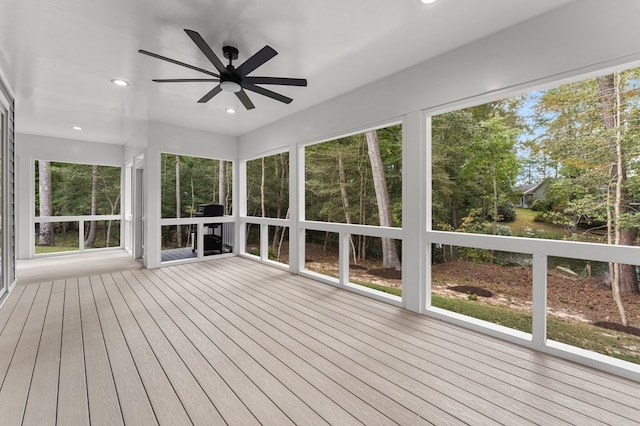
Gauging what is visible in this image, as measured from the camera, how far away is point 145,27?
7.61ft

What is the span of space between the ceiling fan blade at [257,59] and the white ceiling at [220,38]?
32cm

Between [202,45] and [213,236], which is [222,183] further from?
[202,45]

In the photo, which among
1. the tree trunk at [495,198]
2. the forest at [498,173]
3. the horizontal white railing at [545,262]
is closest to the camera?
the horizontal white railing at [545,262]

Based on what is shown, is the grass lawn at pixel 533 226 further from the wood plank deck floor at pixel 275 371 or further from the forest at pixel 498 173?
the wood plank deck floor at pixel 275 371

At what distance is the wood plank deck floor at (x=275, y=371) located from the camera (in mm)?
1527

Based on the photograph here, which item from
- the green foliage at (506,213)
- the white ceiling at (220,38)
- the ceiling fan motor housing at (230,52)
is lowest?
the green foliage at (506,213)

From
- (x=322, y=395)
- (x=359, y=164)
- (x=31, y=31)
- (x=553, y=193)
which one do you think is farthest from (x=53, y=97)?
(x=553, y=193)

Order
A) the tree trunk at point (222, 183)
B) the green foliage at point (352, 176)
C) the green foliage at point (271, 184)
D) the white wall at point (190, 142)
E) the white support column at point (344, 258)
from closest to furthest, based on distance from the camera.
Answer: the white support column at point (344, 258), the white wall at point (190, 142), the green foliage at point (352, 176), the green foliage at point (271, 184), the tree trunk at point (222, 183)

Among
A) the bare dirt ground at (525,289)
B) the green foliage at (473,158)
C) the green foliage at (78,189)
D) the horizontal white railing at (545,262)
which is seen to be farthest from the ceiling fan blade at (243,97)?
the green foliage at (78,189)

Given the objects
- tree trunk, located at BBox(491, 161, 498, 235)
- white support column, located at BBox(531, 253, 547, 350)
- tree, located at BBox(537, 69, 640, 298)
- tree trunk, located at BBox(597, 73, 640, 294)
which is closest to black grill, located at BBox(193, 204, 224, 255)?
tree trunk, located at BBox(491, 161, 498, 235)

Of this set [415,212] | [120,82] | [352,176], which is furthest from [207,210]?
[415,212]

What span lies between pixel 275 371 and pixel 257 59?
2.39 m

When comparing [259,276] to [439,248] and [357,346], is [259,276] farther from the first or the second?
[439,248]

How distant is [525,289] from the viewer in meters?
4.48
